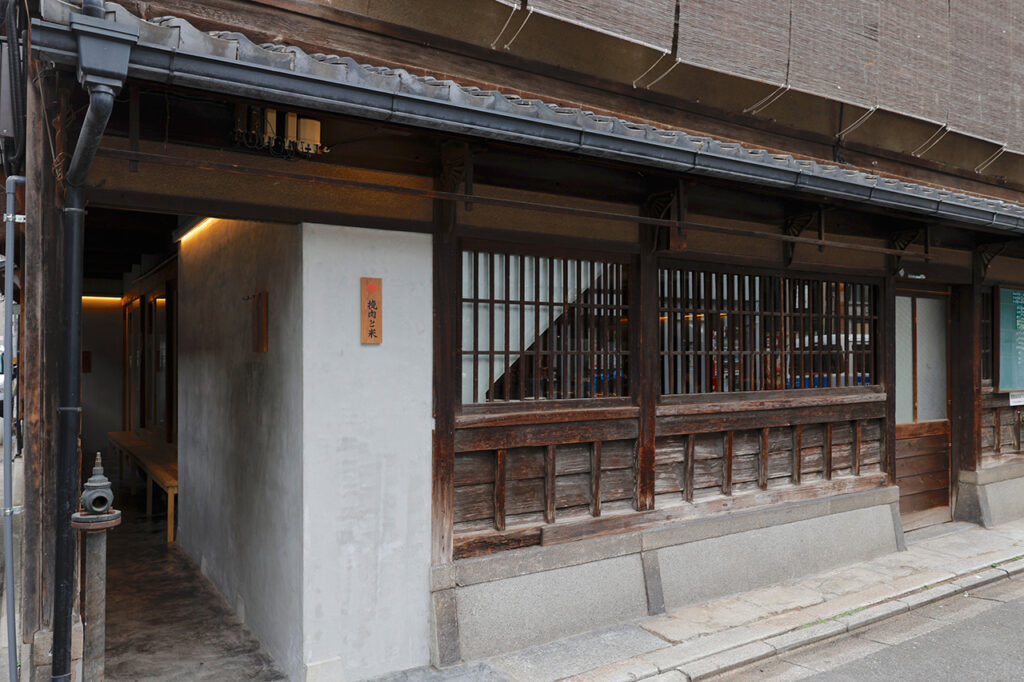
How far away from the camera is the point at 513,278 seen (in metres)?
6.57

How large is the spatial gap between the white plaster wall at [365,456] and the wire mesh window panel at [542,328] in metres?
0.58

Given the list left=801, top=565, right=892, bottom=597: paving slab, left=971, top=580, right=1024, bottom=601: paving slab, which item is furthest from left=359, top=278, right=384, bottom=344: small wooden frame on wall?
left=971, top=580, right=1024, bottom=601: paving slab

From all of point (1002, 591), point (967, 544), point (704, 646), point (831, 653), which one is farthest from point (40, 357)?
point (967, 544)

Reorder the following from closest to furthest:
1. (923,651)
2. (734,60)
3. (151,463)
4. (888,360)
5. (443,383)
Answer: (443,383) < (923,651) < (734,60) < (888,360) < (151,463)

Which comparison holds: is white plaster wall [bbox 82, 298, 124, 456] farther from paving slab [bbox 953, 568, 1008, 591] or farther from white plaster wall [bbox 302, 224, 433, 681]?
paving slab [bbox 953, 568, 1008, 591]

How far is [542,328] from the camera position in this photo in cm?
673

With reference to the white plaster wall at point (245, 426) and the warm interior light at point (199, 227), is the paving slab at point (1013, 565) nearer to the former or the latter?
the white plaster wall at point (245, 426)

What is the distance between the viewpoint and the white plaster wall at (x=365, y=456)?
5.42 m

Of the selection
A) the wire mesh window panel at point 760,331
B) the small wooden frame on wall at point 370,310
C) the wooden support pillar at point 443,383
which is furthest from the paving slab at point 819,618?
the small wooden frame on wall at point 370,310

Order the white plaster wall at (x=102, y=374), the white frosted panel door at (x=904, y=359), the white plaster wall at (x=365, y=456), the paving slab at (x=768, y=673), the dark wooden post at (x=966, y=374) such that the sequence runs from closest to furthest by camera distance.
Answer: the white plaster wall at (x=365, y=456) < the paving slab at (x=768, y=673) < the white frosted panel door at (x=904, y=359) < the dark wooden post at (x=966, y=374) < the white plaster wall at (x=102, y=374)

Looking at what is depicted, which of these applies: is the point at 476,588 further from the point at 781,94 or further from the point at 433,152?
the point at 781,94

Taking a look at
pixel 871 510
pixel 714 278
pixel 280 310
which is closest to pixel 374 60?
pixel 280 310

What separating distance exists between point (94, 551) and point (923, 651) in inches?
262

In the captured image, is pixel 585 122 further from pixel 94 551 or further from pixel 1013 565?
pixel 1013 565
